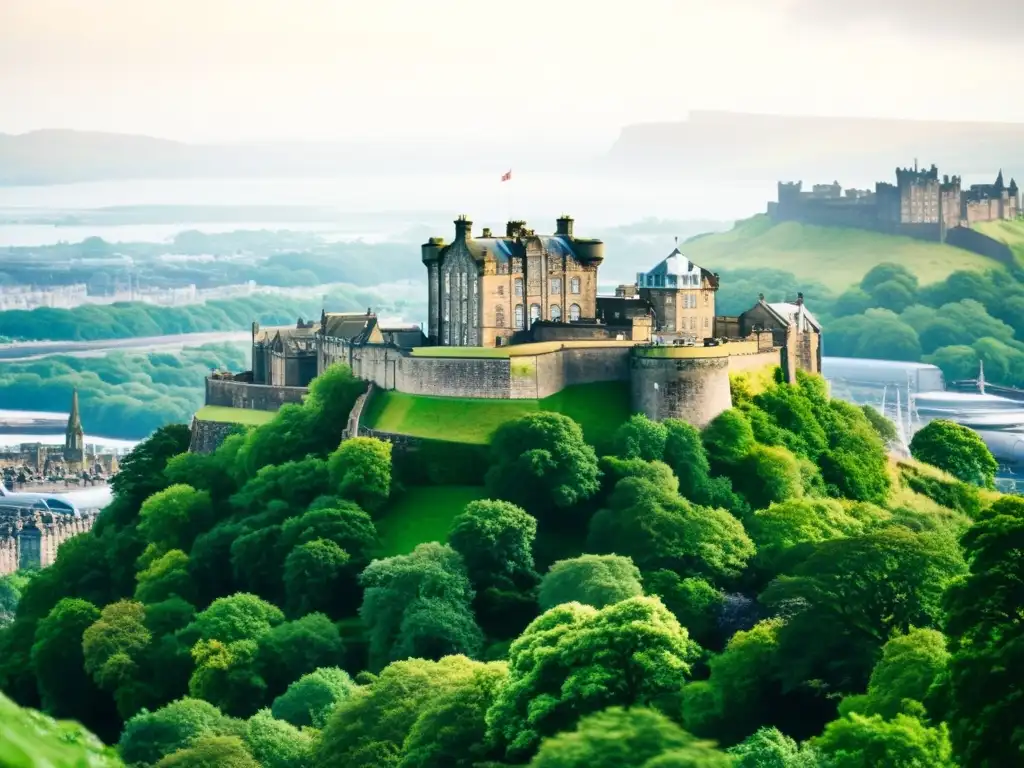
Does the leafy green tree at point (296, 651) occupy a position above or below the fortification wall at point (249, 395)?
below

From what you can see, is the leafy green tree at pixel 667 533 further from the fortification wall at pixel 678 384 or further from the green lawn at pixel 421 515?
the fortification wall at pixel 678 384

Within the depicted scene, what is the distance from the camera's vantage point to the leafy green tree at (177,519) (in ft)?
226

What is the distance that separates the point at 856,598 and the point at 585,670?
8.33 metres

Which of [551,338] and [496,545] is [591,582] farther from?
[551,338]

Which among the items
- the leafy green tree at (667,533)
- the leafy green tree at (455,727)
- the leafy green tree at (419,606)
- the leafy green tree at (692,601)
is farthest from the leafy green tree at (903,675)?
the leafy green tree at (419,606)

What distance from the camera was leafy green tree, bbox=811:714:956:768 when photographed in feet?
136

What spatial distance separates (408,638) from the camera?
56781 mm

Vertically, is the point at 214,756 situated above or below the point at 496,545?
below

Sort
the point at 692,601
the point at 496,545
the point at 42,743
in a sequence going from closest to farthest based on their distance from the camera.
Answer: the point at 42,743 < the point at 692,601 < the point at 496,545

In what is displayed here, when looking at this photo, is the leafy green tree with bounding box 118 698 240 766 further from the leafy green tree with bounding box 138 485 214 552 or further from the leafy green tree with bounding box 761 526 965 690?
the leafy green tree with bounding box 761 526 965 690

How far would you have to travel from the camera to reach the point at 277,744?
5112cm

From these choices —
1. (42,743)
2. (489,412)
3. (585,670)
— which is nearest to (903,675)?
(585,670)

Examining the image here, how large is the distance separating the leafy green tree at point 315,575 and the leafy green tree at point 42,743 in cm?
4608

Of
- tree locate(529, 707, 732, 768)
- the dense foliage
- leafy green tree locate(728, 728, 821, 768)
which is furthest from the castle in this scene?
tree locate(529, 707, 732, 768)
